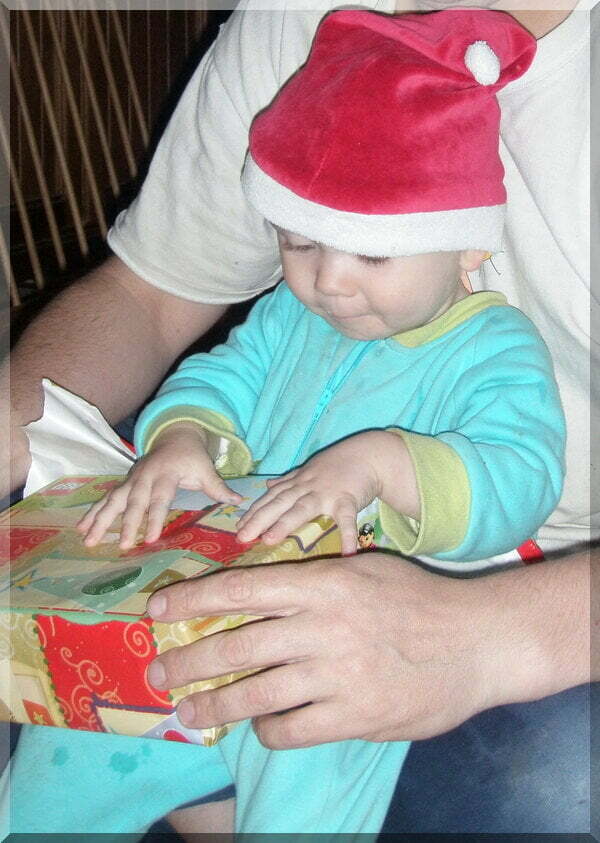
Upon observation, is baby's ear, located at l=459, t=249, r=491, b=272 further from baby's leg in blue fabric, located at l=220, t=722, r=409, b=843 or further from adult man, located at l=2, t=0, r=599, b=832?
baby's leg in blue fabric, located at l=220, t=722, r=409, b=843

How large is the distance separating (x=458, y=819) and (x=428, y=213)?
0.52 metres

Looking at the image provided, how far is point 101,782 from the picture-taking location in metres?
0.75

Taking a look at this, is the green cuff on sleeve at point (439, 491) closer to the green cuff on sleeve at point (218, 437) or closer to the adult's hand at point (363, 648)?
the adult's hand at point (363, 648)

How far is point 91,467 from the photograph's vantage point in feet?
2.98

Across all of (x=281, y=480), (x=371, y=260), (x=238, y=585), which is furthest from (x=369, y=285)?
(x=238, y=585)

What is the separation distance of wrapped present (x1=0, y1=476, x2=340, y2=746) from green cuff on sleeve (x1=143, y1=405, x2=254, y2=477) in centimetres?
17

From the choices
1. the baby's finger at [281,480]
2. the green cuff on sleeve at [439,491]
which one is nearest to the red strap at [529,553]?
the green cuff on sleeve at [439,491]

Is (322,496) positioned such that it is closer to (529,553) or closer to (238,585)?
(238,585)

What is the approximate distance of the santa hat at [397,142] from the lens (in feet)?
2.37

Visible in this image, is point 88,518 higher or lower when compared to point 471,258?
lower

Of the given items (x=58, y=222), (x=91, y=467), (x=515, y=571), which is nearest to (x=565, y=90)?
(x=515, y=571)

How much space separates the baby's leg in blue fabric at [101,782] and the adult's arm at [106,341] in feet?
1.36

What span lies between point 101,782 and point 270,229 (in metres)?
0.62

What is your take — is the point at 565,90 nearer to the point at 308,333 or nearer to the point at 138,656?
the point at 308,333
